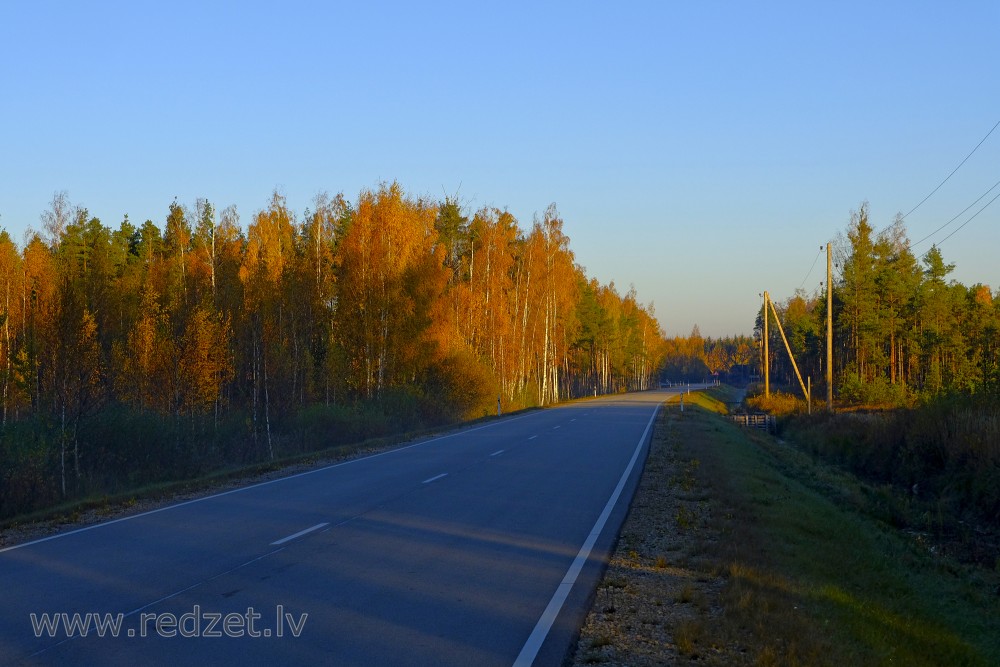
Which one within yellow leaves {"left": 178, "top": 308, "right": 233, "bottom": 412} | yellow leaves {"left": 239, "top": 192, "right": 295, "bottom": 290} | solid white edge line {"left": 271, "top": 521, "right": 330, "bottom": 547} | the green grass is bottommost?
the green grass

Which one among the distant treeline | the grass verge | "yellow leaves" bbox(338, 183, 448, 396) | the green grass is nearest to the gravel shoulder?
the grass verge

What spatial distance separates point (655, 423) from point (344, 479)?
23.6 metres

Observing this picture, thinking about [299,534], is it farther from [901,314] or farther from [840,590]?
[901,314]

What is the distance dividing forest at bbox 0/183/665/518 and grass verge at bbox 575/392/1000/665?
39.1ft

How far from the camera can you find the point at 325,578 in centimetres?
878

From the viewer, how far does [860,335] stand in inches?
2904

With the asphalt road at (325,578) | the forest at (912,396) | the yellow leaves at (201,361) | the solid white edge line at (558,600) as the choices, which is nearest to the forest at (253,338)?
the yellow leaves at (201,361)

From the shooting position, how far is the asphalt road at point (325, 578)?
258 inches

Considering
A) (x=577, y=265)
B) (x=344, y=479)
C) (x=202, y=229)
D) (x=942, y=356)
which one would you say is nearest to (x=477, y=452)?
(x=344, y=479)

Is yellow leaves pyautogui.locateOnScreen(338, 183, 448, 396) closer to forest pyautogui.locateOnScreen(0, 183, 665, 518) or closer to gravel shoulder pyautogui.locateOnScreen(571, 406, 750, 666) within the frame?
forest pyautogui.locateOnScreen(0, 183, 665, 518)

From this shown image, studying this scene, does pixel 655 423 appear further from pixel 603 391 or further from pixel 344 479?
pixel 603 391

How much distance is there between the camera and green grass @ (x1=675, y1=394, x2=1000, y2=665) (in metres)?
6.91

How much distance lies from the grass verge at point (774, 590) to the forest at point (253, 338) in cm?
1193

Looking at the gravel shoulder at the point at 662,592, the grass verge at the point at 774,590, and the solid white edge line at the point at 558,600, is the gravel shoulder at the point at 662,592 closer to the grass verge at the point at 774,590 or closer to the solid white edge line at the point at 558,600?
the grass verge at the point at 774,590
